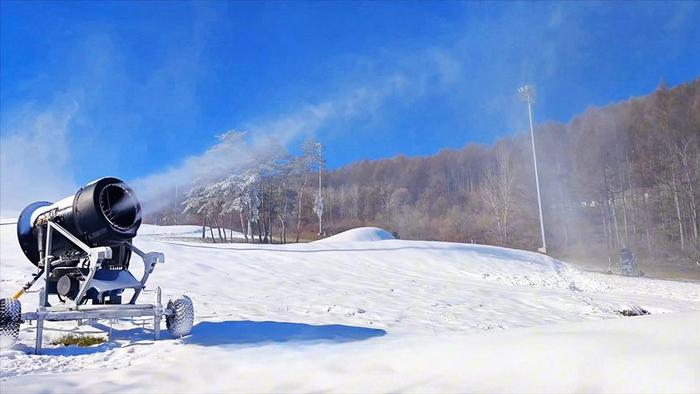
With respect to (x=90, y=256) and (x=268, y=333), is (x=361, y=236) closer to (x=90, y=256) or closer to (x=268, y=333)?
(x=268, y=333)

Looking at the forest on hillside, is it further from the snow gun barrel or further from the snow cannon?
the snow cannon

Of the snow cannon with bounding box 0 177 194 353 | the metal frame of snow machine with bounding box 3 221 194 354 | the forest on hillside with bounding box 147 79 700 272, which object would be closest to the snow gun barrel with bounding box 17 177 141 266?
the snow cannon with bounding box 0 177 194 353

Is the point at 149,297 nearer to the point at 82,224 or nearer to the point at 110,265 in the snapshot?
the point at 110,265

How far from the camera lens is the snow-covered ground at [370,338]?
7.86 feet

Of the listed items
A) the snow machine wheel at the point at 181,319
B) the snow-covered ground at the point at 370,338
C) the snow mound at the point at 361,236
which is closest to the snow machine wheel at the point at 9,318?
the snow-covered ground at the point at 370,338

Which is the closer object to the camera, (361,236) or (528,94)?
(361,236)

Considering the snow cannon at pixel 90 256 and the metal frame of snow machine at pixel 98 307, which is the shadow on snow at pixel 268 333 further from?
the snow cannon at pixel 90 256

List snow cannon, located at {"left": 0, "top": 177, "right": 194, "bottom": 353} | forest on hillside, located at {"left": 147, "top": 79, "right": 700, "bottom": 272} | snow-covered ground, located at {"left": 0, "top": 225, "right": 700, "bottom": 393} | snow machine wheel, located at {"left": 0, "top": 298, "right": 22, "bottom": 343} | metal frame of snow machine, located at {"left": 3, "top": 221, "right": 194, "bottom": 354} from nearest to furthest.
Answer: snow-covered ground, located at {"left": 0, "top": 225, "right": 700, "bottom": 393} < snow machine wheel, located at {"left": 0, "top": 298, "right": 22, "bottom": 343} < metal frame of snow machine, located at {"left": 3, "top": 221, "right": 194, "bottom": 354} < snow cannon, located at {"left": 0, "top": 177, "right": 194, "bottom": 353} < forest on hillside, located at {"left": 147, "top": 79, "right": 700, "bottom": 272}

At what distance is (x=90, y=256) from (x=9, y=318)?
3.34 ft

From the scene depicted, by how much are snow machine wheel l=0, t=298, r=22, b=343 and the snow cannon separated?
0.02 meters

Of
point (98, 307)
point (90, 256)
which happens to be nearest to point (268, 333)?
point (98, 307)

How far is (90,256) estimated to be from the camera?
5.23 m

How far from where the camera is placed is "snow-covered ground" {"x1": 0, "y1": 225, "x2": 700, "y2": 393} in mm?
2396

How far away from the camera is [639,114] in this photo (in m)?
61.0
